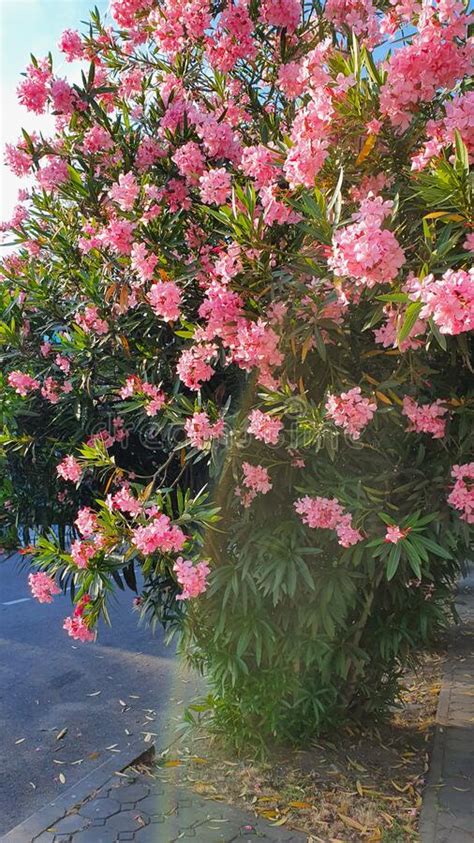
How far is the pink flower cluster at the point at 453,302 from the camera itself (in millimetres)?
1964

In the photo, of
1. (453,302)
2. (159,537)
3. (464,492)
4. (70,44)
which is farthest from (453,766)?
(70,44)

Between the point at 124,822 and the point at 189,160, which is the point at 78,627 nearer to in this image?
the point at 124,822

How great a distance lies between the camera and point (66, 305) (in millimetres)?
3824

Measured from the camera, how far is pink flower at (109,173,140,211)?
313 cm

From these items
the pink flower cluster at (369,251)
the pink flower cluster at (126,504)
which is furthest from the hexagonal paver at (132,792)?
the pink flower cluster at (369,251)

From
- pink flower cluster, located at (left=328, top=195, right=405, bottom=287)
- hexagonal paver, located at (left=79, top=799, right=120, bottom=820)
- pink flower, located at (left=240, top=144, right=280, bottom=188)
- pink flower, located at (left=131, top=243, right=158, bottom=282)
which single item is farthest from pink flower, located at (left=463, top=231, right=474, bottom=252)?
hexagonal paver, located at (left=79, top=799, right=120, bottom=820)

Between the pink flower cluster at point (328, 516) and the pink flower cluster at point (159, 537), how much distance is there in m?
0.52

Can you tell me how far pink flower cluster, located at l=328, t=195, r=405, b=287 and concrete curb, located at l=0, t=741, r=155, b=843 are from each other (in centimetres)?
284

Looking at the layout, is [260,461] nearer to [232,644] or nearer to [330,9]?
[232,644]

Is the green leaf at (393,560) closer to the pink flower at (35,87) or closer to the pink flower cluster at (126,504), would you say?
the pink flower cluster at (126,504)

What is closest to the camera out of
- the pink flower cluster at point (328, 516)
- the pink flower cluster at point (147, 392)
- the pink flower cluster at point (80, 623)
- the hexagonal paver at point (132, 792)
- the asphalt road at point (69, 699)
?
the pink flower cluster at point (328, 516)

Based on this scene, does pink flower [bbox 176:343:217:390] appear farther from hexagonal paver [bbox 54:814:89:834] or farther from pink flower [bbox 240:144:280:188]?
hexagonal paver [bbox 54:814:89:834]

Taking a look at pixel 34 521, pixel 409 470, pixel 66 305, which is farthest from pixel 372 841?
pixel 66 305

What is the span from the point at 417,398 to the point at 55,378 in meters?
1.93
